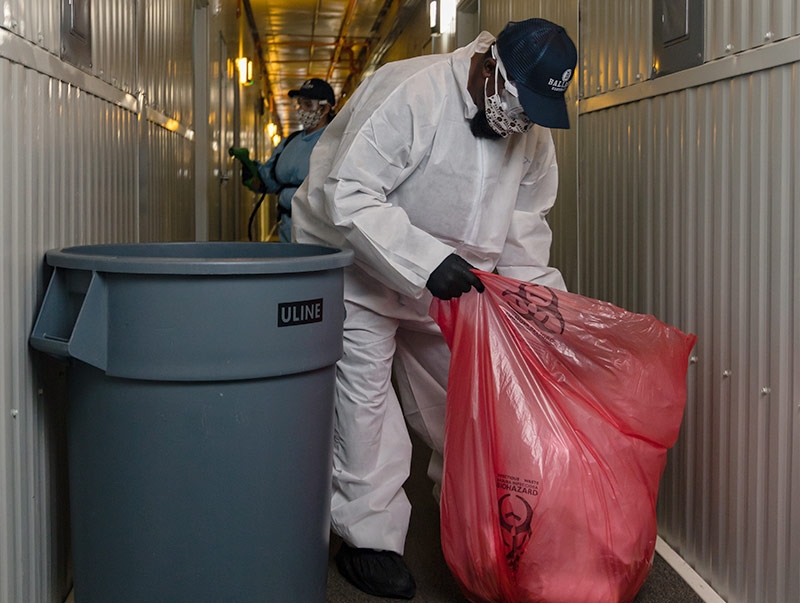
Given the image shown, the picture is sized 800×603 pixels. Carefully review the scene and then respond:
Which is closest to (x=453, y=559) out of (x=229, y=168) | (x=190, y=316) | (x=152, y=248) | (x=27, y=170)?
(x=190, y=316)

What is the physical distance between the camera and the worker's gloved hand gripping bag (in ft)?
5.61

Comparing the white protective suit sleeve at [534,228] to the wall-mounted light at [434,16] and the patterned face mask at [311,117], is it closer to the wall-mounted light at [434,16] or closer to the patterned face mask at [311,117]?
the patterned face mask at [311,117]

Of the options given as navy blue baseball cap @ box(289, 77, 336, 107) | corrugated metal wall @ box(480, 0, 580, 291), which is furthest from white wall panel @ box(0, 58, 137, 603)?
navy blue baseball cap @ box(289, 77, 336, 107)

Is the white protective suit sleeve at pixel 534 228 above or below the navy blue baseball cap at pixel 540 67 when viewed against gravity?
below

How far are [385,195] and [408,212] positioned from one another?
13 cm

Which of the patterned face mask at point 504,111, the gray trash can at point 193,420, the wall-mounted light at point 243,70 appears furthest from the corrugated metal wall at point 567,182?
the wall-mounted light at point 243,70

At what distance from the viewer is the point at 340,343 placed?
161 centimetres

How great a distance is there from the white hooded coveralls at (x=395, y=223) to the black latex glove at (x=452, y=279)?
0.02 meters

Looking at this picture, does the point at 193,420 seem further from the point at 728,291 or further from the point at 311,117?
the point at 311,117

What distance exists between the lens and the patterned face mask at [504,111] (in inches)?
75.5

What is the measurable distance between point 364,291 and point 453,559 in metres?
0.68

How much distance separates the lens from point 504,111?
194 cm

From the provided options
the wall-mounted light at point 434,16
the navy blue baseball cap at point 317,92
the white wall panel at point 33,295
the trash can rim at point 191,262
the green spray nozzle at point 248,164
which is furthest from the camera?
the wall-mounted light at point 434,16

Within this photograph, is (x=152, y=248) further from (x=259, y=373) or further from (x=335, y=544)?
(x=335, y=544)
